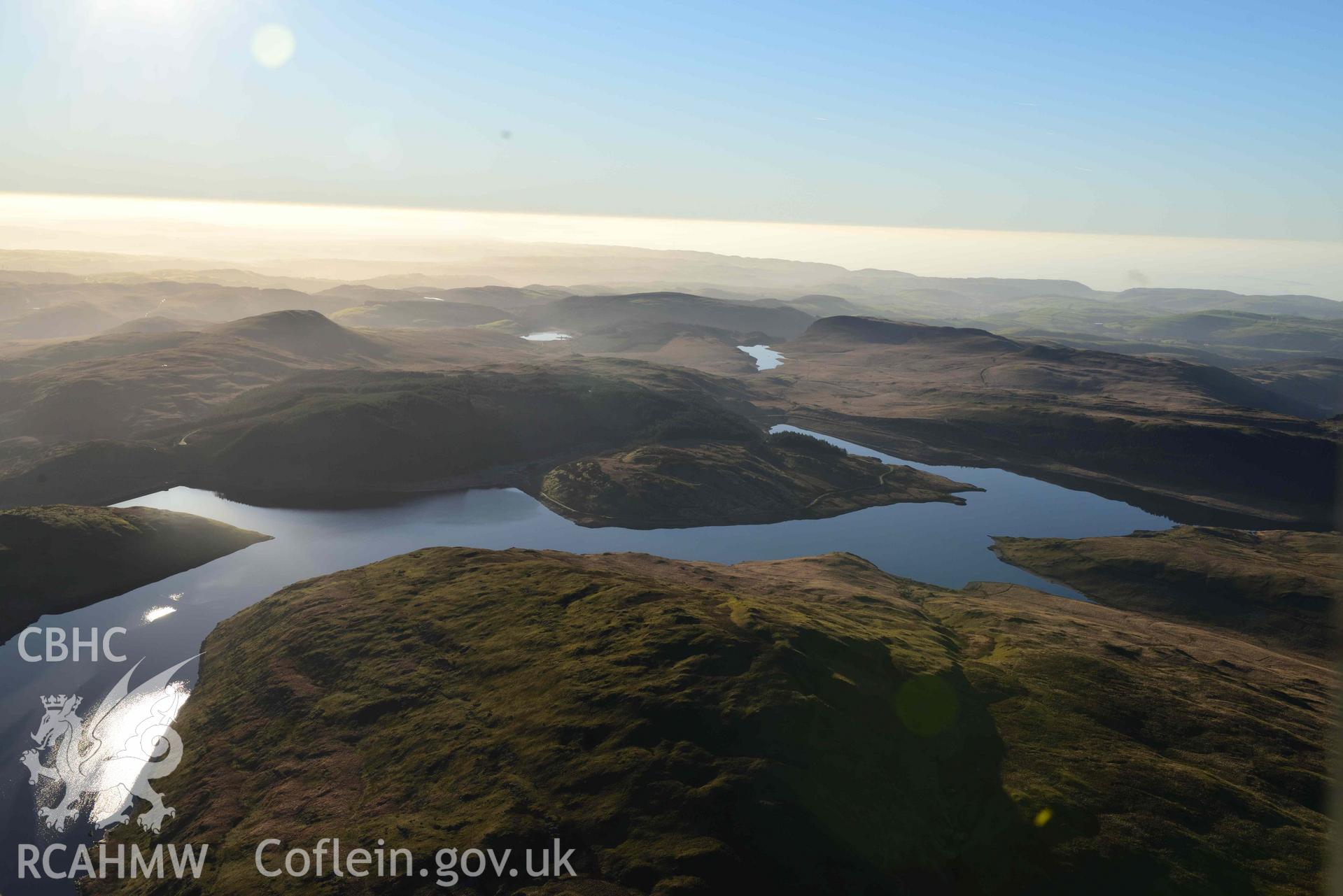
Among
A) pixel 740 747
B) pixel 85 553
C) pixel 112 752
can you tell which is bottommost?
pixel 112 752

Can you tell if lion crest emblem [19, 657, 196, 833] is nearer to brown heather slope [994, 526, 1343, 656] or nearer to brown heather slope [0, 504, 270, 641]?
brown heather slope [0, 504, 270, 641]

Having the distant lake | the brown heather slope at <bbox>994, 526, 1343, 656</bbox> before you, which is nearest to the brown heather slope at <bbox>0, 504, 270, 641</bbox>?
the distant lake

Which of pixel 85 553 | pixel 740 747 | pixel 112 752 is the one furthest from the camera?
pixel 85 553

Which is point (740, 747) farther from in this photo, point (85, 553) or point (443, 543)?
point (85, 553)

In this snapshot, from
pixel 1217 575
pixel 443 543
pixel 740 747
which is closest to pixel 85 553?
pixel 443 543

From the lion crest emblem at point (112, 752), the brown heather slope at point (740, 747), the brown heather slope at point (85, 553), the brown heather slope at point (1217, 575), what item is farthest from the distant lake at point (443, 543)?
the brown heather slope at point (740, 747)

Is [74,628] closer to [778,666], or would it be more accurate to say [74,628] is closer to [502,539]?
[502,539]
